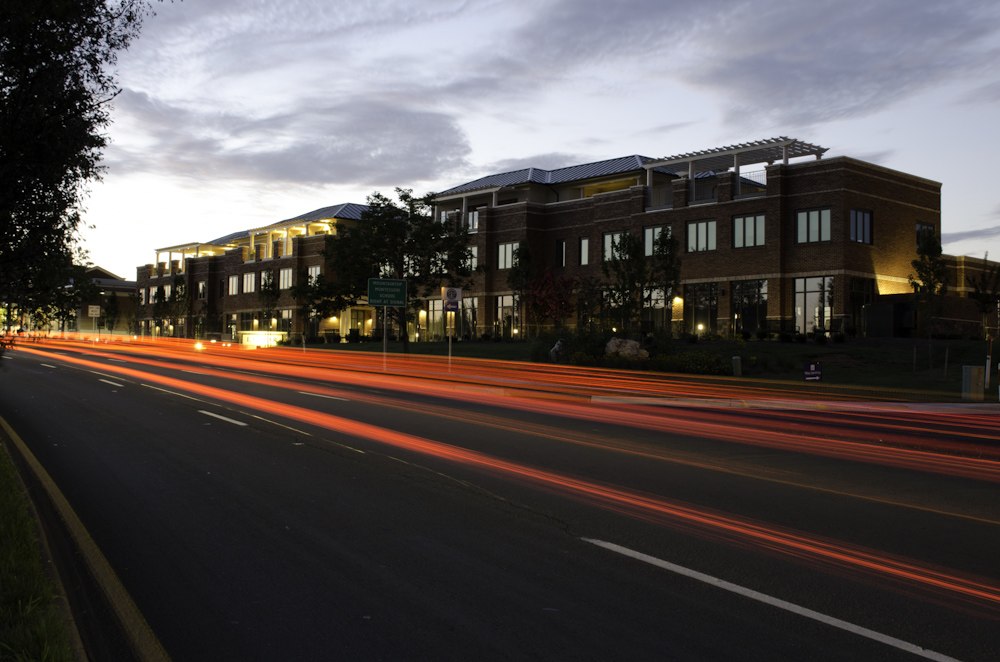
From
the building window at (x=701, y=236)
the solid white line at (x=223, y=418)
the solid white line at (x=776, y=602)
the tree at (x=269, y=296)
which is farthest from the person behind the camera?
the tree at (x=269, y=296)

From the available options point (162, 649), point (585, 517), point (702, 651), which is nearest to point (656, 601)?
point (702, 651)

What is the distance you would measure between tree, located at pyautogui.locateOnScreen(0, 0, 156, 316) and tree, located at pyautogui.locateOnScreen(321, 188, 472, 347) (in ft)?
102

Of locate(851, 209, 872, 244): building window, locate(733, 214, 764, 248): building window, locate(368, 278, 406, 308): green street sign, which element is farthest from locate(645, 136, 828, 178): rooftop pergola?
locate(368, 278, 406, 308): green street sign

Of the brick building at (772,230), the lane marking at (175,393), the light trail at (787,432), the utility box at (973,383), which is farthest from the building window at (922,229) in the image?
the lane marking at (175,393)

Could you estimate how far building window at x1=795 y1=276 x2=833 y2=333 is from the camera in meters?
44.0

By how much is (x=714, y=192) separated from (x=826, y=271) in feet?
33.7

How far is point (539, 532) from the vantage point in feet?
24.7

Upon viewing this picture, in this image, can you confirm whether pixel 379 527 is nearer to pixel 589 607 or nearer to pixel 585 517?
pixel 585 517

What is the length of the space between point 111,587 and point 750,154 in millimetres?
47402

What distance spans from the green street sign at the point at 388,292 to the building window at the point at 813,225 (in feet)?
69.8

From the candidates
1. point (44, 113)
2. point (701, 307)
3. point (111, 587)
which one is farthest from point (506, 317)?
point (111, 587)

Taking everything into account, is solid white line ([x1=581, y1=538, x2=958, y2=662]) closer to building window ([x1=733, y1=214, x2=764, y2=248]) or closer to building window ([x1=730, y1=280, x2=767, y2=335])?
building window ([x1=730, y1=280, x2=767, y2=335])

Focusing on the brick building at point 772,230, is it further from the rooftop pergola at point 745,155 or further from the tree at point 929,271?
the tree at point 929,271

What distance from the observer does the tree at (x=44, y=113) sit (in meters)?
11.3
